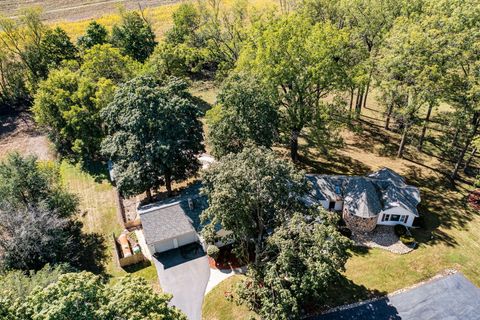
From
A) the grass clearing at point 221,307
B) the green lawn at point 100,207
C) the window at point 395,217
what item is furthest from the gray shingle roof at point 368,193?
the green lawn at point 100,207

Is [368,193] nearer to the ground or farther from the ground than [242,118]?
nearer to the ground

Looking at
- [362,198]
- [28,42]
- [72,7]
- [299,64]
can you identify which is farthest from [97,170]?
[72,7]

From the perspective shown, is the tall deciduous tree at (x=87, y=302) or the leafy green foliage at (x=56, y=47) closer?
the tall deciduous tree at (x=87, y=302)

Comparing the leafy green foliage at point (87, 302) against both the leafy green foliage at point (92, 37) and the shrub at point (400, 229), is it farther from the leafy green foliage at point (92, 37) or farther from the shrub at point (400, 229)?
the leafy green foliage at point (92, 37)

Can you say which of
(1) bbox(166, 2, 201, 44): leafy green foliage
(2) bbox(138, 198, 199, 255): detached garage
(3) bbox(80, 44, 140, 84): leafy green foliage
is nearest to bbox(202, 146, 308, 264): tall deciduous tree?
(2) bbox(138, 198, 199, 255): detached garage

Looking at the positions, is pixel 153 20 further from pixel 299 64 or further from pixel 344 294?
pixel 344 294

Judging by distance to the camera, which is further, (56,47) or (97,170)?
(56,47)
